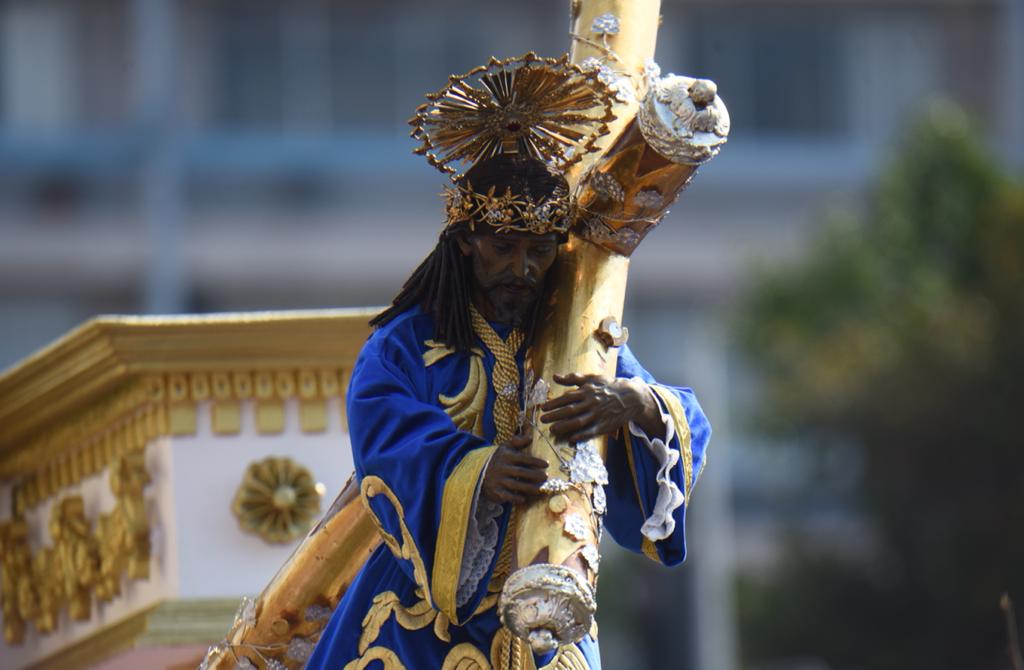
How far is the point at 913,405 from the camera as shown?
2647 cm

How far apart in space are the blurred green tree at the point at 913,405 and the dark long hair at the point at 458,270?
17433 mm

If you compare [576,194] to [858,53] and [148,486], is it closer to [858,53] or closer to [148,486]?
[148,486]

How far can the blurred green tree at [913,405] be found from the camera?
84.3ft

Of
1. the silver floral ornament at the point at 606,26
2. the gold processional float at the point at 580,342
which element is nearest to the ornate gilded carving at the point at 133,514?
the gold processional float at the point at 580,342

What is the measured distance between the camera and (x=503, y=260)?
24.1ft

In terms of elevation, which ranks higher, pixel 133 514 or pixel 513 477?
pixel 513 477

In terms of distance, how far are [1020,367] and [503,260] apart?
63.9 ft

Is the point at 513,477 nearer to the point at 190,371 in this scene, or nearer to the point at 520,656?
the point at 520,656

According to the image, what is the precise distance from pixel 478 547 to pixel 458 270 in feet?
2.61

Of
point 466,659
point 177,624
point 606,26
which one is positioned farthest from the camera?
point 177,624

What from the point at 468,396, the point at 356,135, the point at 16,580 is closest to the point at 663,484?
the point at 468,396

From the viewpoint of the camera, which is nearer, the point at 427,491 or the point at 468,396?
the point at 427,491

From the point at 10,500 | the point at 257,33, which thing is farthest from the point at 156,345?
the point at 257,33

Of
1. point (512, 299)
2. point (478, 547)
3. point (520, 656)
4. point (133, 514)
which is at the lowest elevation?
point (133, 514)
